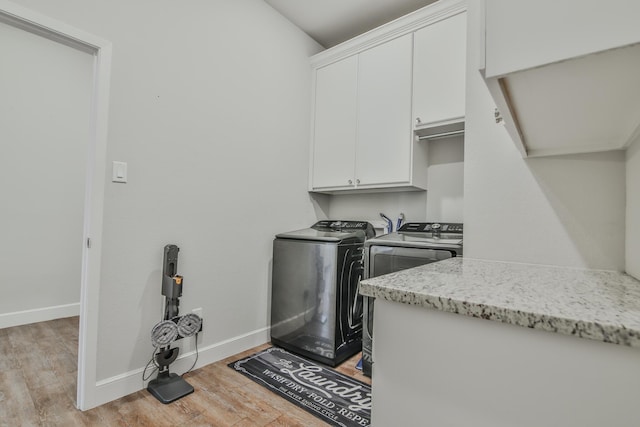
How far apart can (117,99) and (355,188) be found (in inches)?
68.5

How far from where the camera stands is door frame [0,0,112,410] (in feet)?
5.11

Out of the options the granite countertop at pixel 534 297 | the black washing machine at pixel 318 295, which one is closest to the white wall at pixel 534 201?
the granite countertop at pixel 534 297

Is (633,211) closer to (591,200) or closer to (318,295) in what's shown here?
(591,200)

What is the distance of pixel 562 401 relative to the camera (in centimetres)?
48

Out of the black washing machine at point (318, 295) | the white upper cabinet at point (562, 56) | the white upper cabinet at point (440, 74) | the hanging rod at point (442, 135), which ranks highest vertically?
the white upper cabinet at point (440, 74)

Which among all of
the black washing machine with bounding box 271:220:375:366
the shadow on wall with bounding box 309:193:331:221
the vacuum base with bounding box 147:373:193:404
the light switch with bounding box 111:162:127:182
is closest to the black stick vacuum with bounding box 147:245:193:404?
the vacuum base with bounding box 147:373:193:404

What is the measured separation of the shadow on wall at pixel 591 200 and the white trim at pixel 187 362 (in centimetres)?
212

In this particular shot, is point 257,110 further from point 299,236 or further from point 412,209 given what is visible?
point 412,209

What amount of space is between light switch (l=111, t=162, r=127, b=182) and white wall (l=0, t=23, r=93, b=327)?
81.4 inches

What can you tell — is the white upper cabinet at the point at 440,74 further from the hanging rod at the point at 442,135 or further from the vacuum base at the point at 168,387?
the vacuum base at the point at 168,387

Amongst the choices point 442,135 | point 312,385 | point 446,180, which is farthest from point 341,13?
point 312,385

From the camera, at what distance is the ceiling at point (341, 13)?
7.96ft

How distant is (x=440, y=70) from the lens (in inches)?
83.8

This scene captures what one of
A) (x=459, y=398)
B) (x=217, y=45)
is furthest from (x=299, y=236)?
(x=459, y=398)
